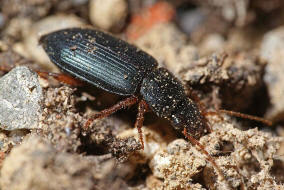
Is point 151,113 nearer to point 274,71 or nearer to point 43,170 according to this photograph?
point 43,170

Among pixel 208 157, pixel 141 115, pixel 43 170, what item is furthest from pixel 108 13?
pixel 43 170

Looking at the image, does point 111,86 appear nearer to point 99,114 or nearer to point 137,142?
point 99,114

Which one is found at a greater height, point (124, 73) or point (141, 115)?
point (124, 73)

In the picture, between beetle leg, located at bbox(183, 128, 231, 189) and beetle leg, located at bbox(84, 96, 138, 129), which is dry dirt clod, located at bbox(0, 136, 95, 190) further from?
beetle leg, located at bbox(183, 128, 231, 189)

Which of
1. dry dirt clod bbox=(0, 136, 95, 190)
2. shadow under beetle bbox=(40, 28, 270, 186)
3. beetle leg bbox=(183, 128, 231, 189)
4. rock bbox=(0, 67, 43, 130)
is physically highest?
shadow under beetle bbox=(40, 28, 270, 186)

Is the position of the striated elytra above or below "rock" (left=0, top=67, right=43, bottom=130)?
above

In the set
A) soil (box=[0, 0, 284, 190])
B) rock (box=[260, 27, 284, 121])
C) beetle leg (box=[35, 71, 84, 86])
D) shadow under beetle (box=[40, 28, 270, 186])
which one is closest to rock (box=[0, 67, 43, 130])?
soil (box=[0, 0, 284, 190])
